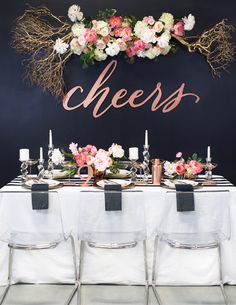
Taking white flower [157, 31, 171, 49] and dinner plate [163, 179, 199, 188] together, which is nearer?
dinner plate [163, 179, 199, 188]

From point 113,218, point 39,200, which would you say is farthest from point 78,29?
point 113,218

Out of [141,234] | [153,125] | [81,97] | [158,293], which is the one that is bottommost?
[158,293]

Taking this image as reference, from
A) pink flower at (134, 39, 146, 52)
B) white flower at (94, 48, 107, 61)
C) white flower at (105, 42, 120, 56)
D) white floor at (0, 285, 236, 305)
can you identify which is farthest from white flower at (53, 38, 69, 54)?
white floor at (0, 285, 236, 305)

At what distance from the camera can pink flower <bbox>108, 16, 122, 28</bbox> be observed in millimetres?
3824

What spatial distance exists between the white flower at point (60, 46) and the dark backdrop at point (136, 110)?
0.63 feet

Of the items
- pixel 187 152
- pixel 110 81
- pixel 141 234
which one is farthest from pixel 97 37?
pixel 141 234

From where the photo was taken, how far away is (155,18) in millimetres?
4004

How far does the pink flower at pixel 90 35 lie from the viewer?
3777 mm

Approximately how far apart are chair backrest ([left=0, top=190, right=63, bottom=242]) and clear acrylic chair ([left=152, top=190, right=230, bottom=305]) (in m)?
0.67

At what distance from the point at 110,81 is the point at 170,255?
1763 millimetres

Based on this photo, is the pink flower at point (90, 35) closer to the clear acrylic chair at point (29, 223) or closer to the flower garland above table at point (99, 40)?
the flower garland above table at point (99, 40)

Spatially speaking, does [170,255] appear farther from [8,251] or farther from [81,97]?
[81,97]

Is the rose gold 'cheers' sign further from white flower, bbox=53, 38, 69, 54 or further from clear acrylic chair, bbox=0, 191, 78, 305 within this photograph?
clear acrylic chair, bbox=0, 191, 78, 305

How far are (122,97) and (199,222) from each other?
1.73 metres
